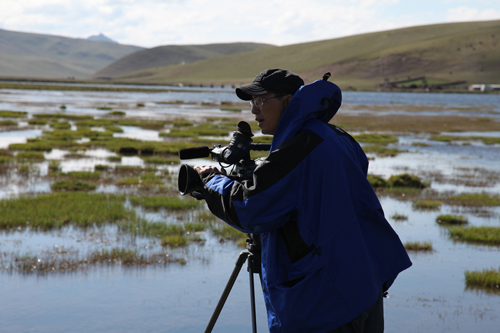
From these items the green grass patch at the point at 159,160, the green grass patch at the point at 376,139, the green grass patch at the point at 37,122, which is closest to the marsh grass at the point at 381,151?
the green grass patch at the point at 376,139

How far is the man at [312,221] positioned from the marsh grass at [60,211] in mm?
6344

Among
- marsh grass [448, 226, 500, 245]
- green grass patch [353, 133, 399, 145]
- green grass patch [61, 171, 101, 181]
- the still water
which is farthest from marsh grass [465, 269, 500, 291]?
green grass patch [353, 133, 399, 145]

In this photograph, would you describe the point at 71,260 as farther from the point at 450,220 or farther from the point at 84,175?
the point at 450,220

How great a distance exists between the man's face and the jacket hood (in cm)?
11

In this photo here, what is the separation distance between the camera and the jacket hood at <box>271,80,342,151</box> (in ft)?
8.87

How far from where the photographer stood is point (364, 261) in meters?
2.71

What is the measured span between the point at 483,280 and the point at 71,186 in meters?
8.29

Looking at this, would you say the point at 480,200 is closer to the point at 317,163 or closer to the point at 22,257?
the point at 22,257

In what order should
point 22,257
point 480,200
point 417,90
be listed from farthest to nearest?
point 417,90, point 480,200, point 22,257

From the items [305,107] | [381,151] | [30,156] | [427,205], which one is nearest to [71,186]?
[30,156]

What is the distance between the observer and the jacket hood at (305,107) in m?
2.71

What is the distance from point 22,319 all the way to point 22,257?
175 centimetres

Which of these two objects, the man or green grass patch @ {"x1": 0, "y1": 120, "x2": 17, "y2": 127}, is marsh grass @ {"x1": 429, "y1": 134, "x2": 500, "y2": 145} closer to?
green grass patch @ {"x1": 0, "y1": 120, "x2": 17, "y2": 127}

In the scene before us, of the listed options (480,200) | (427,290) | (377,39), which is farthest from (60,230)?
(377,39)
